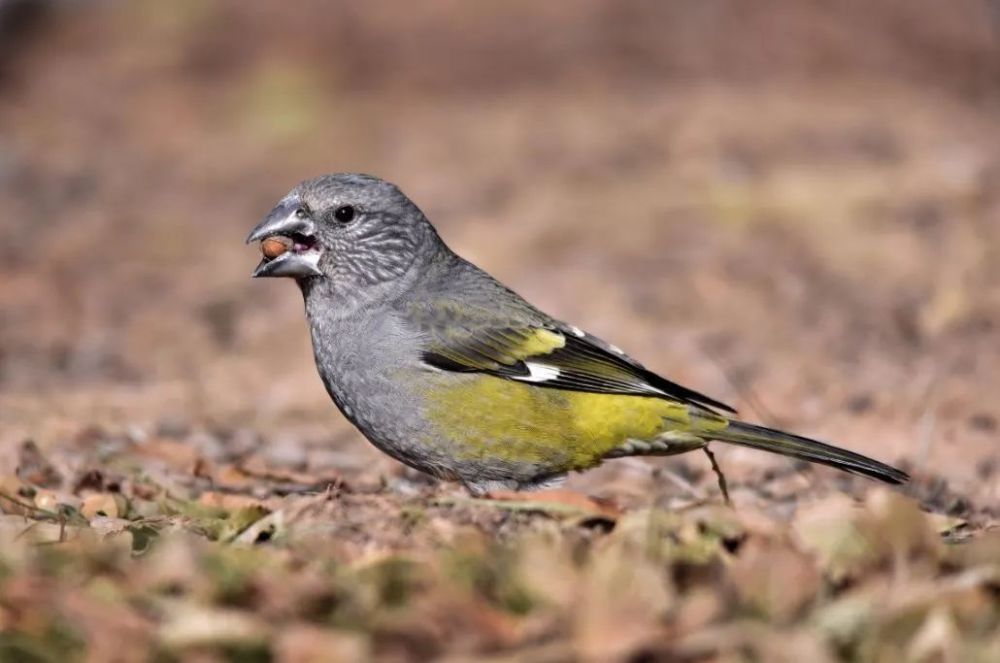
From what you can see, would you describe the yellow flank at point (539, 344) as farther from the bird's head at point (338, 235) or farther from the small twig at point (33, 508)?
the small twig at point (33, 508)

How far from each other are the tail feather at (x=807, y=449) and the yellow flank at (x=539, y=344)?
2.26 ft

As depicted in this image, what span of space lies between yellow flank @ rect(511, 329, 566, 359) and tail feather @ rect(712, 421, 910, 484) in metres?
0.69

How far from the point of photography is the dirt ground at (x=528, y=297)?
331 centimetres

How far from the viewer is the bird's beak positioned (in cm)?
548

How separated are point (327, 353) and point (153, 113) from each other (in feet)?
38.5

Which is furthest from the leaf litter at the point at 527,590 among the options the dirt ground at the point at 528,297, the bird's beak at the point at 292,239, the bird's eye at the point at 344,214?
the bird's eye at the point at 344,214

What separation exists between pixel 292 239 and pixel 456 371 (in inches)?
33.3

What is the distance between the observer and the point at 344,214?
568cm

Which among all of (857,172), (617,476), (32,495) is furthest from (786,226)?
(32,495)

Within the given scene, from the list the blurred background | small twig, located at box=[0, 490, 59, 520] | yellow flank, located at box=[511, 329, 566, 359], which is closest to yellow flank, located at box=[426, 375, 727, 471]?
yellow flank, located at box=[511, 329, 566, 359]

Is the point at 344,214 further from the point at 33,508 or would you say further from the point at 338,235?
the point at 33,508

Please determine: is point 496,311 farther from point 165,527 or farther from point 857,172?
point 857,172

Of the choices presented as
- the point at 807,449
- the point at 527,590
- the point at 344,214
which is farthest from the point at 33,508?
the point at 807,449

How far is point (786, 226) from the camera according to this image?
37.7ft
